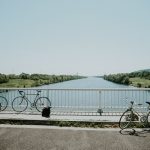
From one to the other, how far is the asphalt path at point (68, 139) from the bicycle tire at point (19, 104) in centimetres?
310

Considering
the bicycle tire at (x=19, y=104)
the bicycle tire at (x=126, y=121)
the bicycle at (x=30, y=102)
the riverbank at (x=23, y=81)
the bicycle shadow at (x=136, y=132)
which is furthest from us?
the riverbank at (x=23, y=81)

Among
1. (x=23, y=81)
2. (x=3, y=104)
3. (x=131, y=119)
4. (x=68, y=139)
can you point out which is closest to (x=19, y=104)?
(x=3, y=104)

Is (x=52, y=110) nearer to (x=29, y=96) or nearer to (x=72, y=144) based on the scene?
(x=29, y=96)

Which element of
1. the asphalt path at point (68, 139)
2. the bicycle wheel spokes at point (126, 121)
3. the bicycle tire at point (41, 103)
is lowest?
the asphalt path at point (68, 139)

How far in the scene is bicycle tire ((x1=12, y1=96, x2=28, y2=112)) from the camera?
484 inches

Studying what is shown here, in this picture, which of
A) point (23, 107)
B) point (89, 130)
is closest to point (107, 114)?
point (89, 130)

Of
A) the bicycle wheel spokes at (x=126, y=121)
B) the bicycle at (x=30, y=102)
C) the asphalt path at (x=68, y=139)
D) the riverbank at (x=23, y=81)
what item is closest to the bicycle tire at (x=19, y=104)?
the bicycle at (x=30, y=102)

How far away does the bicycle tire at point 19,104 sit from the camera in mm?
12305

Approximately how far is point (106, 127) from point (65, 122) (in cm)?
169

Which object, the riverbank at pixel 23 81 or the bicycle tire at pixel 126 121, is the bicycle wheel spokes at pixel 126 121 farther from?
the riverbank at pixel 23 81

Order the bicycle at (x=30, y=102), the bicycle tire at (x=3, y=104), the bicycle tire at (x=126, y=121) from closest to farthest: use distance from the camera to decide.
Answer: the bicycle tire at (x=126, y=121) → the bicycle at (x=30, y=102) → the bicycle tire at (x=3, y=104)

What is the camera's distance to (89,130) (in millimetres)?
8812

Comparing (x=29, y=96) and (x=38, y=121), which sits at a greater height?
(x=29, y=96)

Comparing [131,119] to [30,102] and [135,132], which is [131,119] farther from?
[30,102]
